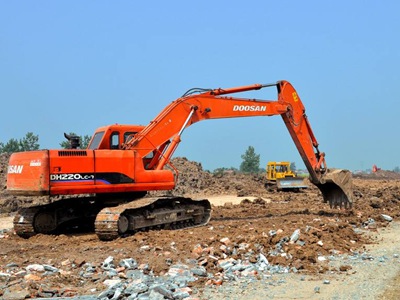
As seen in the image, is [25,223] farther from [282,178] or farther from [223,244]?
[282,178]

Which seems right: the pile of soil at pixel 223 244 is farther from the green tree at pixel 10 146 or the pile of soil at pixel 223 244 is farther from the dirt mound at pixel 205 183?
the green tree at pixel 10 146

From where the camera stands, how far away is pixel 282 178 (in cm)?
3022

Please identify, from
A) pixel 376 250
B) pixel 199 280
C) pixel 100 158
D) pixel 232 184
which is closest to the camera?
pixel 199 280

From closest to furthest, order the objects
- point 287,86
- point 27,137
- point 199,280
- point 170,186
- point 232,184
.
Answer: point 199,280
point 170,186
point 287,86
point 232,184
point 27,137

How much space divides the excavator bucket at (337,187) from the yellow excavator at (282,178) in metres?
14.9

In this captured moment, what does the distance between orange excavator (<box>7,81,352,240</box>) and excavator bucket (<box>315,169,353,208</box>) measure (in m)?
0.03

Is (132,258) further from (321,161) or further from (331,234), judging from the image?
(321,161)

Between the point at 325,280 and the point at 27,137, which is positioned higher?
the point at 27,137

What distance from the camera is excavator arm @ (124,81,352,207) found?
1248 cm

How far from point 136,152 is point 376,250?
558cm

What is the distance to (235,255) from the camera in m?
9.23

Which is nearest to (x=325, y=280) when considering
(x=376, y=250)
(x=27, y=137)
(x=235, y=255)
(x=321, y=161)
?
(x=235, y=255)

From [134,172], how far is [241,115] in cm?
358

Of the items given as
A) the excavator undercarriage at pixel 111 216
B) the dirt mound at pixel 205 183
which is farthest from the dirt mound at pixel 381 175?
the excavator undercarriage at pixel 111 216
